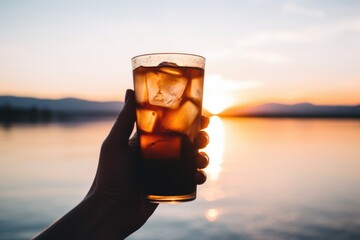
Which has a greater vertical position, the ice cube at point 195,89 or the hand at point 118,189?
the ice cube at point 195,89

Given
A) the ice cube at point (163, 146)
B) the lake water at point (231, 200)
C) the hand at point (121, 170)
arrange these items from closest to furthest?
1. the ice cube at point (163, 146)
2. the hand at point (121, 170)
3. the lake water at point (231, 200)

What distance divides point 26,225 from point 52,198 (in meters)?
1.92

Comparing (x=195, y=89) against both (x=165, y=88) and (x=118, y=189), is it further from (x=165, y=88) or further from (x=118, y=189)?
(x=118, y=189)

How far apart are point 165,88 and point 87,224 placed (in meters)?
0.90

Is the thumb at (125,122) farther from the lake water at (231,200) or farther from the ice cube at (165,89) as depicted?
the lake water at (231,200)

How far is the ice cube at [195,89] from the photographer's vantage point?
2.17 m

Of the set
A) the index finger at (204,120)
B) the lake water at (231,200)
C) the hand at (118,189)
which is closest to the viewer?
the hand at (118,189)

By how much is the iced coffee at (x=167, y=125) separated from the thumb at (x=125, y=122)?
0.83ft

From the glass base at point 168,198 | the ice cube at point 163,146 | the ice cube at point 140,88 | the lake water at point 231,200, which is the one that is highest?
the ice cube at point 140,88

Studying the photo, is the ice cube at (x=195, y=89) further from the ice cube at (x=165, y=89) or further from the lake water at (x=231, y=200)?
the lake water at (x=231, y=200)

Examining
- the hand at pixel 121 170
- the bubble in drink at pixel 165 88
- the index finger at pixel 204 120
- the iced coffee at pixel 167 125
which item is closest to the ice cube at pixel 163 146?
the iced coffee at pixel 167 125

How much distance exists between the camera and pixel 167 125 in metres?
2.11

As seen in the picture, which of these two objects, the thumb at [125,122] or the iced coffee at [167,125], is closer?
the iced coffee at [167,125]

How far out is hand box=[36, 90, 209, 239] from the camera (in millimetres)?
2396
